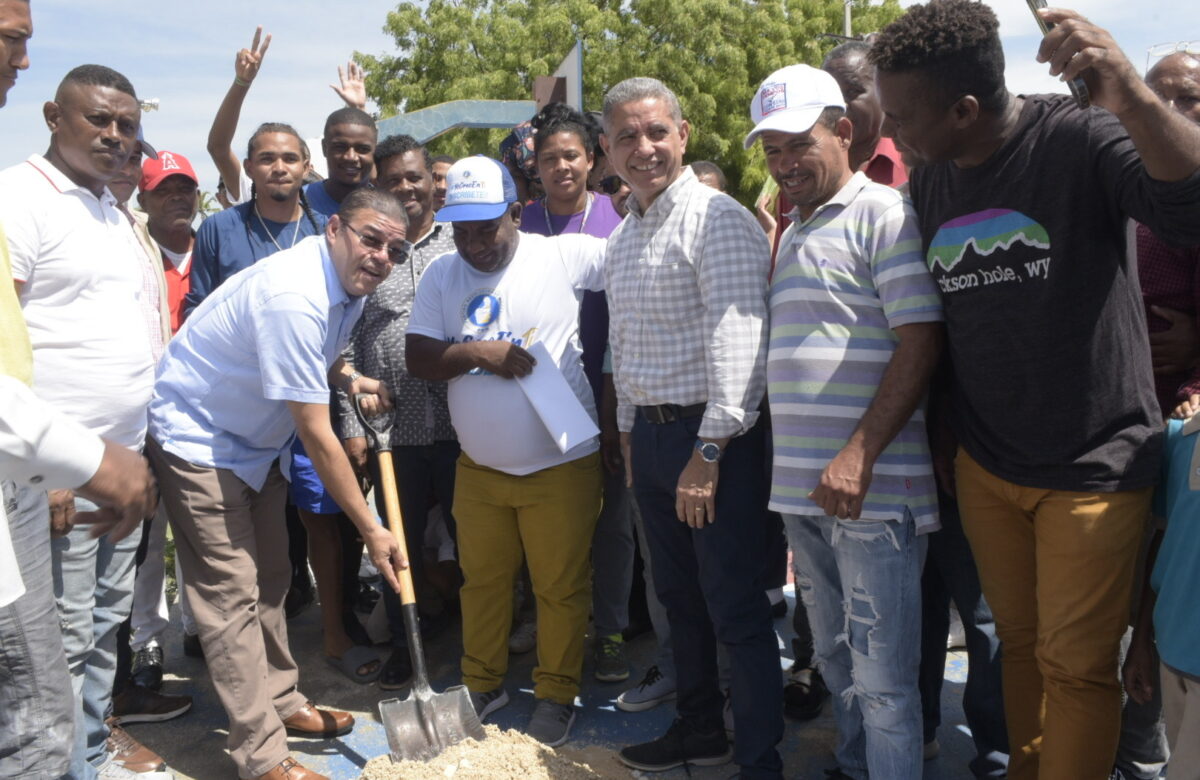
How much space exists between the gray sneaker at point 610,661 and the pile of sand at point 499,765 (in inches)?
28.1

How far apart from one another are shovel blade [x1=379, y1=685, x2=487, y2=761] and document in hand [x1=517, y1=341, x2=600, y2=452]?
1063mm

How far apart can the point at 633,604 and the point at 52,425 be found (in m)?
3.28

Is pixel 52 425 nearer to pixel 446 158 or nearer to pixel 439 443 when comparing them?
pixel 439 443

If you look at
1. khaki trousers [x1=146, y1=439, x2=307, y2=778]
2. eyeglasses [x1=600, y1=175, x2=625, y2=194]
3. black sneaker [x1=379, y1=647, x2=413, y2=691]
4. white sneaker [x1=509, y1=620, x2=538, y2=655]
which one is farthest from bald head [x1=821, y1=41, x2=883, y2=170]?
black sneaker [x1=379, y1=647, x2=413, y2=691]

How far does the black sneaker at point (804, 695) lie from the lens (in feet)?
12.8

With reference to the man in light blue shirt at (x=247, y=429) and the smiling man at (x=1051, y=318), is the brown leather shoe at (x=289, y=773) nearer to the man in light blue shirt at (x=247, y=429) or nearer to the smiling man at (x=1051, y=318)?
the man in light blue shirt at (x=247, y=429)

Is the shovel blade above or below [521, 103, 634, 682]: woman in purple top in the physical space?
below

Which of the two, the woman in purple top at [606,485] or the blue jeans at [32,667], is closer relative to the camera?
the blue jeans at [32,667]

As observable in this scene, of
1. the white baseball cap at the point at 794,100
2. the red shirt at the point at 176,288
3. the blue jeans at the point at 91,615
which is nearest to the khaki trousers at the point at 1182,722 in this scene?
the white baseball cap at the point at 794,100

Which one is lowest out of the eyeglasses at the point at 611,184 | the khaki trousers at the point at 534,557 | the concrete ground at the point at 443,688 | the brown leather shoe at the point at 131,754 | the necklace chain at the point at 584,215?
the concrete ground at the point at 443,688

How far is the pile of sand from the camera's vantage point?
11.0ft

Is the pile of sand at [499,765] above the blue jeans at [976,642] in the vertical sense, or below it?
below

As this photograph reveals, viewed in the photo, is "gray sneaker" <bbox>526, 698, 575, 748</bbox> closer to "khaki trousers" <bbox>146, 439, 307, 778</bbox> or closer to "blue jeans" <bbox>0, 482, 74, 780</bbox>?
"khaki trousers" <bbox>146, 439, 307, 778</bbox>

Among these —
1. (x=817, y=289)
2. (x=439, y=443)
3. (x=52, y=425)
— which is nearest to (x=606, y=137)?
(x=817, y=289)
